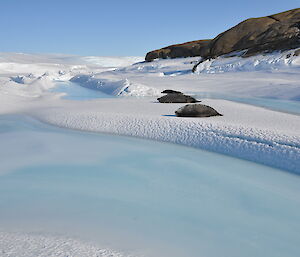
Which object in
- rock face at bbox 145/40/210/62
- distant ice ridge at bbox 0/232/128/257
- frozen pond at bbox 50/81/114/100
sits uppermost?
rock face at bbox 145/40/210/62

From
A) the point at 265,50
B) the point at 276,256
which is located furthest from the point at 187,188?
the point at 265,50

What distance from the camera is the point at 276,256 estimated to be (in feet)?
5.16

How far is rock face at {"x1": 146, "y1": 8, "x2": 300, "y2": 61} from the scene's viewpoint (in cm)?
1502

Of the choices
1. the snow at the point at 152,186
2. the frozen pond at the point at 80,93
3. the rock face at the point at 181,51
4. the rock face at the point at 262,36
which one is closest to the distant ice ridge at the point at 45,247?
the snow at the point at 152,186

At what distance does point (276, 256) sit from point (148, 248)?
635 mm

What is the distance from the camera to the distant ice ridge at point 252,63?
12781mm

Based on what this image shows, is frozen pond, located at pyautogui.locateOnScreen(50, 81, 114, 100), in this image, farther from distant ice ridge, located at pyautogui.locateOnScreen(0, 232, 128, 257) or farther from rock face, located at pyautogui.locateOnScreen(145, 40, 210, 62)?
rock face, located at pyautogui.locateOnScreen(145, 40, 210, 62)

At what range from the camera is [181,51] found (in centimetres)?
2667

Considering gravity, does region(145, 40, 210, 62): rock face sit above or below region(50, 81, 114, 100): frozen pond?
above

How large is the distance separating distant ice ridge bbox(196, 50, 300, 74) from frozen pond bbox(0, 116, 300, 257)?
1087 centimetres

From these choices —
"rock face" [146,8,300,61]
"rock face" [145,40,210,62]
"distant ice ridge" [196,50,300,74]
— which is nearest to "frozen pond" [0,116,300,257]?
"distant ice ridge" [196,50,300,74]

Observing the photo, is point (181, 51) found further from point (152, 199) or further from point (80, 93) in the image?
point (152, 199)

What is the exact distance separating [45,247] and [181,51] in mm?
26273

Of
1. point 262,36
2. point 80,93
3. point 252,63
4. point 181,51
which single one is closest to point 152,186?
point 80,93
